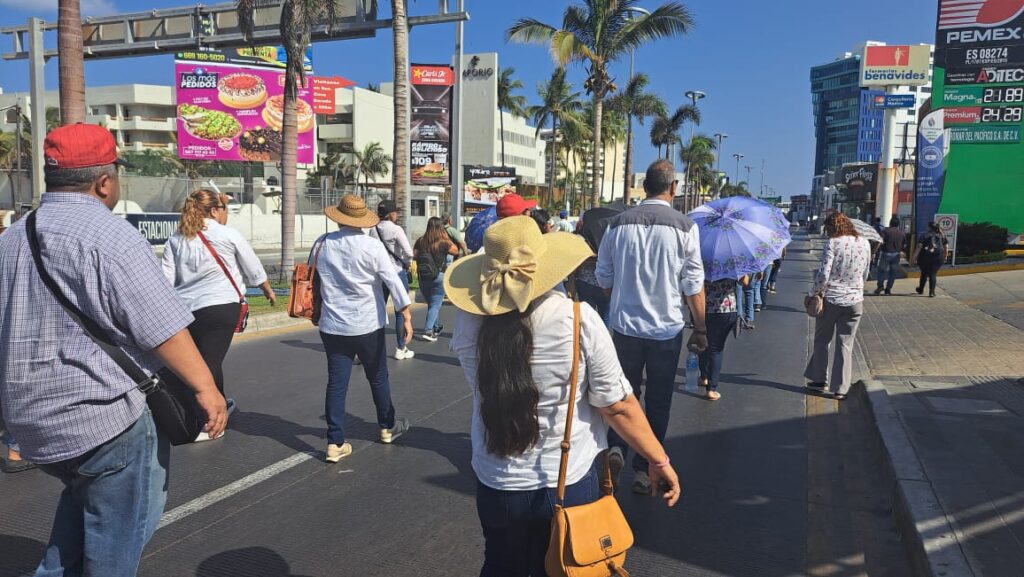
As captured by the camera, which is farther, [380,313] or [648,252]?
[380,313]

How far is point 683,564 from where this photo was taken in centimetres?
379

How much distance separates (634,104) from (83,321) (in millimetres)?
44305

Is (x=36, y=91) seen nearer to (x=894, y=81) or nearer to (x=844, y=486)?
(x=844, y=486)

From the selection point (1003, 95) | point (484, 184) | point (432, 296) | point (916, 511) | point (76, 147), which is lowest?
point (916, 511)

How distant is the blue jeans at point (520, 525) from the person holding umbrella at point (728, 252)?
4437 millimetres

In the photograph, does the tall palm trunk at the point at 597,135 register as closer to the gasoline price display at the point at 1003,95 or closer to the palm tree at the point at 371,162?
the gasoline price display at the point at 1003,95

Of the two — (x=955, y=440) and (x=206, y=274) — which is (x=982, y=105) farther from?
(x=206, y=274)

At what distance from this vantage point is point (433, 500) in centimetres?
459

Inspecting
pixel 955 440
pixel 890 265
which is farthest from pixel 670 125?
pixel 955 440

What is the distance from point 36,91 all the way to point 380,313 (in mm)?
12733

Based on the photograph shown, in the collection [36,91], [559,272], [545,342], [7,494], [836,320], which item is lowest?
[7,494]

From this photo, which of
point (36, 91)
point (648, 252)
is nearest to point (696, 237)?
point (648, 252)

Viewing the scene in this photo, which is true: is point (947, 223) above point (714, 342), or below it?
above

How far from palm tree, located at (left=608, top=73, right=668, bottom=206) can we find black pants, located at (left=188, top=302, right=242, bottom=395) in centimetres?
3433
